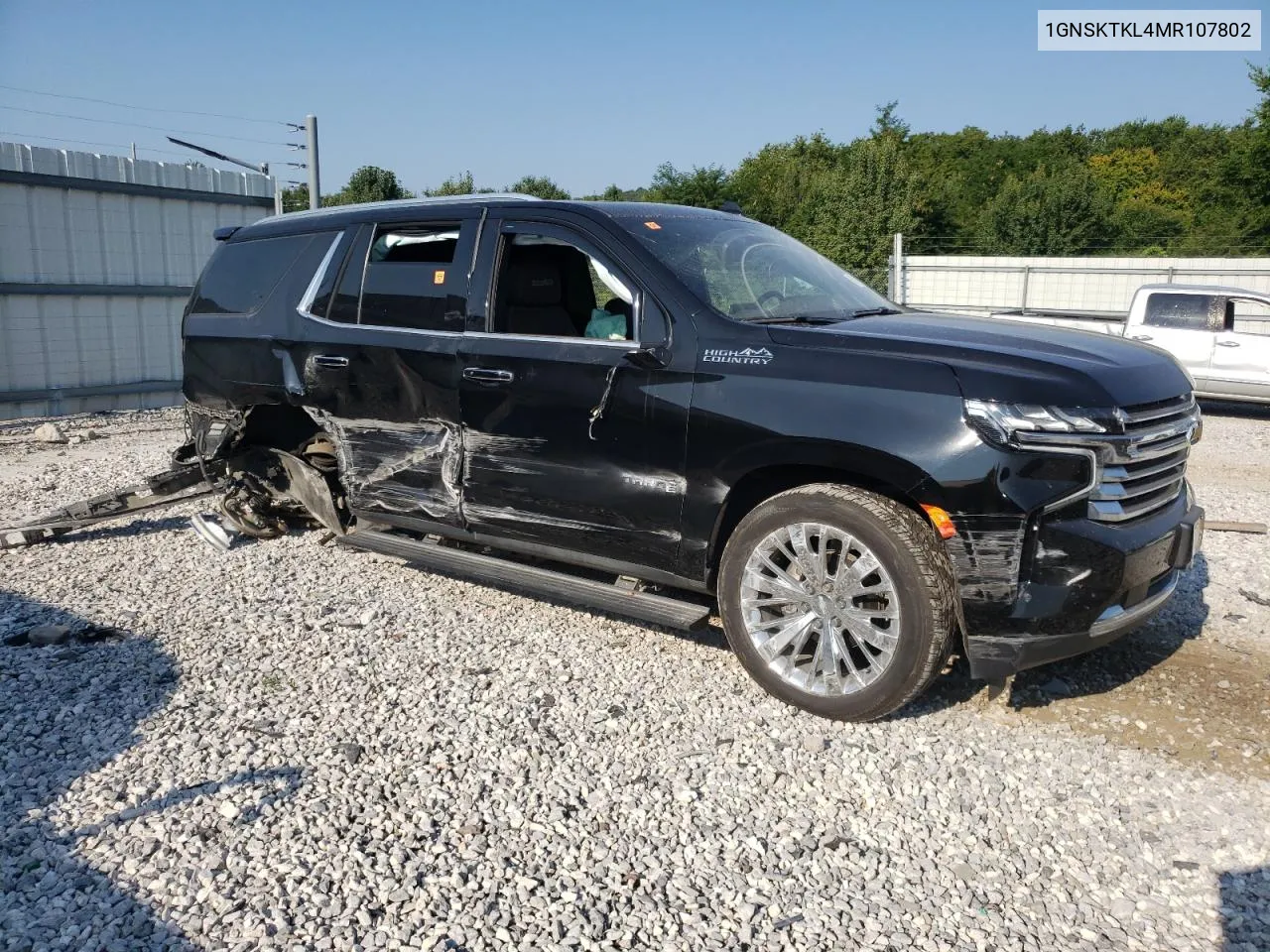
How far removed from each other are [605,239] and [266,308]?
2390 mm

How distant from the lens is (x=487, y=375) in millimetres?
4832

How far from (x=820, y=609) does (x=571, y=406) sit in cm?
146

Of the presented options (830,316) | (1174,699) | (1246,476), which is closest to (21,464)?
(830,316)

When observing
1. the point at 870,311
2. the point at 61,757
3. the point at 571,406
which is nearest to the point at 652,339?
the point at 571,406

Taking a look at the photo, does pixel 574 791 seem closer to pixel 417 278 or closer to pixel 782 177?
pixel 417 278

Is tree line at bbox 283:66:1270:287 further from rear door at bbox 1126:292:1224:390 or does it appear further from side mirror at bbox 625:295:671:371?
side mirror at bbox 625:295:671:371

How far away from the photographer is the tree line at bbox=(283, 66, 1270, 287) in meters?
34.2

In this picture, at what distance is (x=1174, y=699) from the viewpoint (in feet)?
14.1

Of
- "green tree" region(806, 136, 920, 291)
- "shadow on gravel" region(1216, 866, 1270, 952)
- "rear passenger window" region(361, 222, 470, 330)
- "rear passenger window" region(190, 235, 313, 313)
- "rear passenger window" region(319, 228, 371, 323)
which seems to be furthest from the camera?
"green tree" region(806, 136, 920, 291)

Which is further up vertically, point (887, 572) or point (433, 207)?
point (433, 207)

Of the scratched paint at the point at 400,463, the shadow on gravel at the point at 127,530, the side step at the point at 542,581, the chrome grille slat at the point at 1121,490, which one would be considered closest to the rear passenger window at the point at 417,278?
the scratched paint at the point at 400,463

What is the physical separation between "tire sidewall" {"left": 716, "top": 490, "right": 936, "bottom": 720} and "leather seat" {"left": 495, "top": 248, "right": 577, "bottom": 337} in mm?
1446

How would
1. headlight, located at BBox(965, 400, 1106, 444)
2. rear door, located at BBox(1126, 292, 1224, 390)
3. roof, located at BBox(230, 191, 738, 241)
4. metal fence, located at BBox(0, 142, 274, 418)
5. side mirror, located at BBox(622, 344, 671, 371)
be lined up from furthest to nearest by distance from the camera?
rear door, located at BBox(1126, 292, 1224, 390), metal fence, located at BBox(0, 142, 274, 418), roof, located at BBox(230, 191, 738, 241), side mirror, located at BBox(622, 344, 671, 371), headlight, located at BBox(965, 400, 1106, 444)

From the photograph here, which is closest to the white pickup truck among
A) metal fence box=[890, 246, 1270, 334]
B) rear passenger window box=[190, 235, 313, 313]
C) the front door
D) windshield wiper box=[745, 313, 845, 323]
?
metal fence box=[890, 246, 1270, 334]
